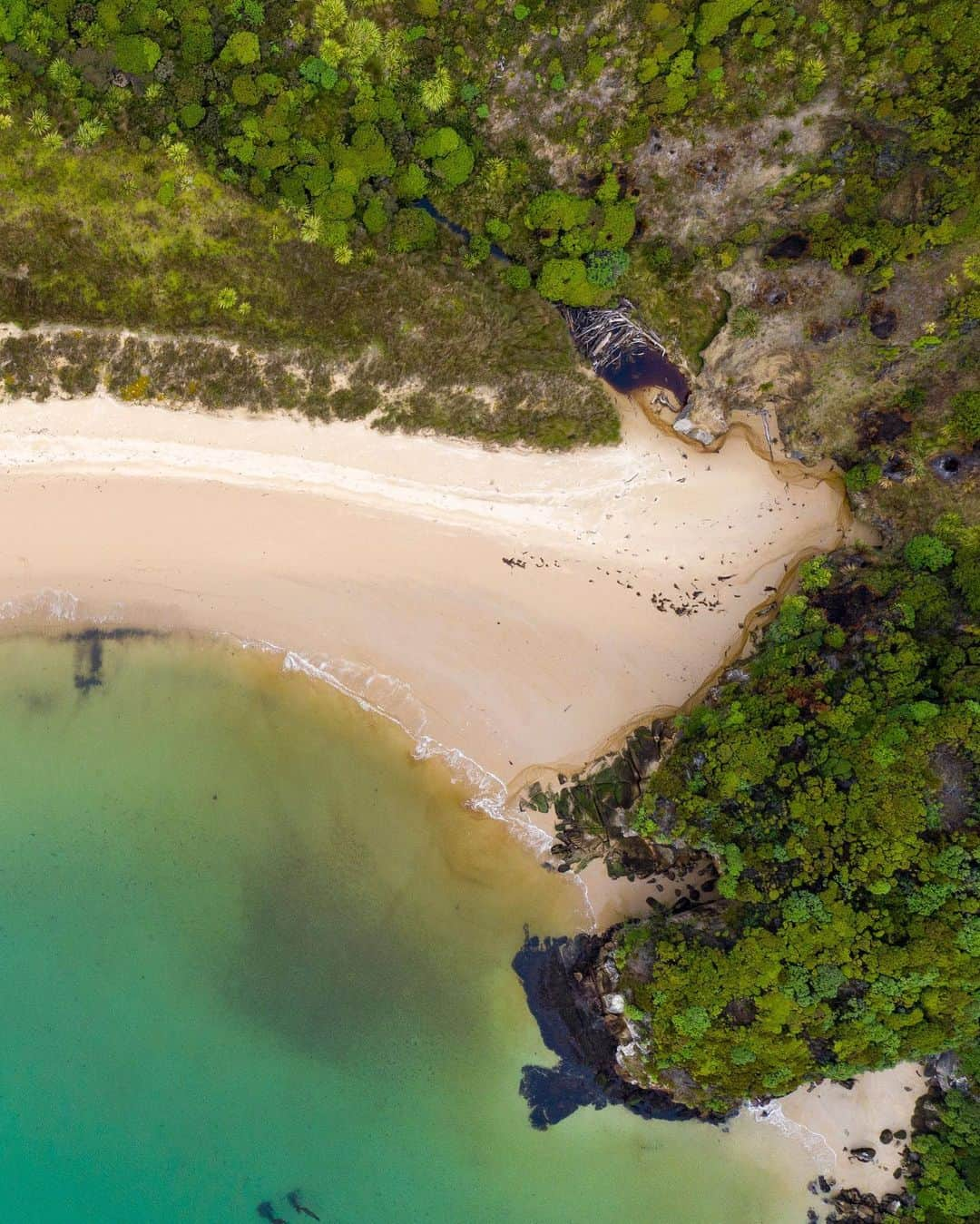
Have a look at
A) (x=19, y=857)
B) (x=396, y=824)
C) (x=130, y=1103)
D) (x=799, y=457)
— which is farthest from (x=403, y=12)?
Result: (x=130, y=1103)

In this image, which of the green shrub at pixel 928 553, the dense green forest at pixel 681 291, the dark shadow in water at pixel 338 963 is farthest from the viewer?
the dark shadow in water at pixel 338 963

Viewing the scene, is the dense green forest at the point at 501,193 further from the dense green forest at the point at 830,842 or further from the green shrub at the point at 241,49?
the dense green forest at the point at 830,842

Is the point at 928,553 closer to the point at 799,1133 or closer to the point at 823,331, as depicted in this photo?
the point at 823,331

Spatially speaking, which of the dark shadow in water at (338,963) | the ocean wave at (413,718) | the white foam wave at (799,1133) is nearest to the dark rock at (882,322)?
the ocean wave at (413,718)

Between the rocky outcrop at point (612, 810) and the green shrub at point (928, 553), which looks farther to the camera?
the rocky outcrop at point (612, 810)

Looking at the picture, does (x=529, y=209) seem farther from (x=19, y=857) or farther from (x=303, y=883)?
(x=19, y=857)
